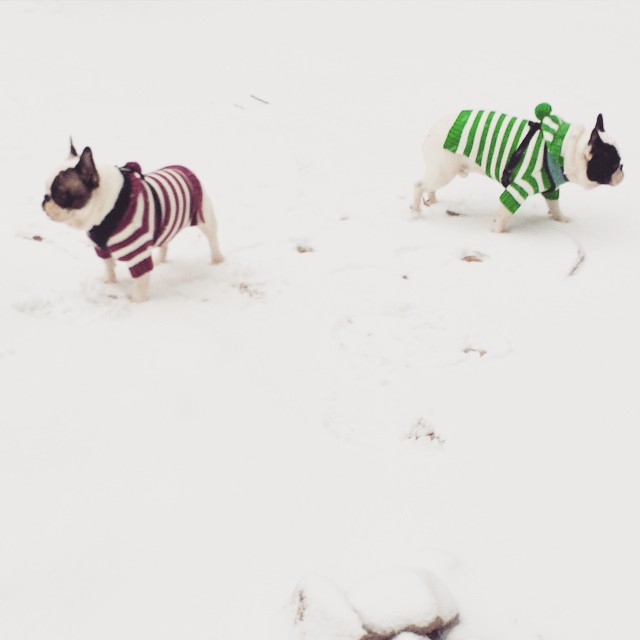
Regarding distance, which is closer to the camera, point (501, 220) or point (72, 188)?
point (72, 188)

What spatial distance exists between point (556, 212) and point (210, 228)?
6.60ft

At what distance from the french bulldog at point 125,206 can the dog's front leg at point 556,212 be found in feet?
6.55

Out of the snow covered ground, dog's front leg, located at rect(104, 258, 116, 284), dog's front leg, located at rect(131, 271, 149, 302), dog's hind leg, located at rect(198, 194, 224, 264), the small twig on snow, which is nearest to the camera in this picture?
the snow covered ground

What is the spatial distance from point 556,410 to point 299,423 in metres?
0.94

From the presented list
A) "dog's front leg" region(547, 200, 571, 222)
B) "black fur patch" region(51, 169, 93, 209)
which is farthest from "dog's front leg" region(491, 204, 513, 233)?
"black fur patch" region(51, 169, 93, 209)

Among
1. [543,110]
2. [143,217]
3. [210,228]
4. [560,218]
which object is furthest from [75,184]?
[560,218]

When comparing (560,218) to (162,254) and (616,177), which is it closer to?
(616,177)

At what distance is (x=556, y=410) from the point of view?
2.36m

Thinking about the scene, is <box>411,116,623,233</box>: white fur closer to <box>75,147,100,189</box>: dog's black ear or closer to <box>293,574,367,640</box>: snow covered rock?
<box>75,147,100,189</box>: dog's black ear

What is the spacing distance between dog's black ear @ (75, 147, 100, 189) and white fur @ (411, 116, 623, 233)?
1878 mm

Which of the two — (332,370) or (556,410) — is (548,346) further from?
(332,370)

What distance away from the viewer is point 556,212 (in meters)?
3.76

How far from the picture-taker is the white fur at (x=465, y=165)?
3375mm

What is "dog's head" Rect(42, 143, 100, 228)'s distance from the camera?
8.43ft
